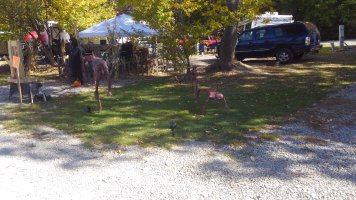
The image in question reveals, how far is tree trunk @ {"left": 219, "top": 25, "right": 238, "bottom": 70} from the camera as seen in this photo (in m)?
15.2

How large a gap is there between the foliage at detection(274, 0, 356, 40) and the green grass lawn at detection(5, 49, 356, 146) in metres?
24.5

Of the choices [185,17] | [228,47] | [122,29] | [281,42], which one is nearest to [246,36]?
[281,42]

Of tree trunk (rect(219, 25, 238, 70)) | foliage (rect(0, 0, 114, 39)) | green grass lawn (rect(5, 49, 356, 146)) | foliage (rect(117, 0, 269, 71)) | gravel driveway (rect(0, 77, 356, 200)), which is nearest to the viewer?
gravel driveway (rect(0, 77, 356, 200))

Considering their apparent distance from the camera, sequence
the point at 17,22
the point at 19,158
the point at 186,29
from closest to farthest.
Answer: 1. the point at 19,158
2. the point at 186,29
3. the point at 17,22

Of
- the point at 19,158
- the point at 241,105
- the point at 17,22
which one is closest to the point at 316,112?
the point at 241,105

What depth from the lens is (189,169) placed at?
541cm

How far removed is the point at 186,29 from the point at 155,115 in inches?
207

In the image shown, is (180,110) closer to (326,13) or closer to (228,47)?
(228,47)

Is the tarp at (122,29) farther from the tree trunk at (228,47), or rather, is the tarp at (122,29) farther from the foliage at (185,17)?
the tree trunk at (228,47)

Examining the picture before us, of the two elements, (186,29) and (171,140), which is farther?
(186,29)

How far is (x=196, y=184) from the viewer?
491cm

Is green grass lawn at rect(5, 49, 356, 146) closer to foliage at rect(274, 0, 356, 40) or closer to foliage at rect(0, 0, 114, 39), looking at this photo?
foliage at rect(0, 0, 114, 39)

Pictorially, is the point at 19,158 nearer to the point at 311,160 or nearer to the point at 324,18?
the point at 311,160

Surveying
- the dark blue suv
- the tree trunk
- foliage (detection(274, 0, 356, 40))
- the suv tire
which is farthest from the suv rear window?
foliage (detection(274, 0, 356, 40))
